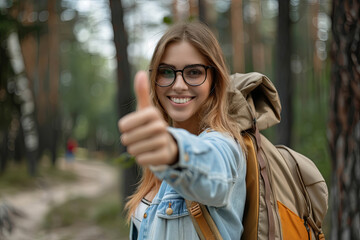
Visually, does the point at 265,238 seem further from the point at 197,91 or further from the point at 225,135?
the point at 197,91

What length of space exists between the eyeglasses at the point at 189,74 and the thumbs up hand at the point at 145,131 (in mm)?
661

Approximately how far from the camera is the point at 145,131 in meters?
1.11

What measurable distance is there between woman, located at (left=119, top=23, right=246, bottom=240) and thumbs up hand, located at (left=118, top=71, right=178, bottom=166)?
0.13 m

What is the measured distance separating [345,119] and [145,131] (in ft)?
7.88

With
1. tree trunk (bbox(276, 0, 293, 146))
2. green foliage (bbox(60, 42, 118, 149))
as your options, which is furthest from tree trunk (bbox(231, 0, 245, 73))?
tree trunk (bbox(276, 0, 293, 146))

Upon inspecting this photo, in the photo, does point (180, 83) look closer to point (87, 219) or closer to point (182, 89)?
point (182, 89)

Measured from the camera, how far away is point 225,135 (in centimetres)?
158

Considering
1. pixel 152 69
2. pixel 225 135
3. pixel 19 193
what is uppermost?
pixel 152 69

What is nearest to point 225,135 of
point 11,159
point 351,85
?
point 351,85

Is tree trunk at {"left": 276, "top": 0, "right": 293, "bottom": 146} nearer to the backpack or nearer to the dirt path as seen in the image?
the dirt path

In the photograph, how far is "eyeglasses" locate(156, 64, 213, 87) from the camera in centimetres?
177

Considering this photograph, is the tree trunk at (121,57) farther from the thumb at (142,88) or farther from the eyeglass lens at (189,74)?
the thumb at (142,88)

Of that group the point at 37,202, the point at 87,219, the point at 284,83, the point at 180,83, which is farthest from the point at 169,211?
the point at 37,202

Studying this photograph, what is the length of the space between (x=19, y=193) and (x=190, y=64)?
1441 cm
